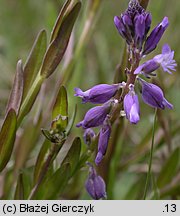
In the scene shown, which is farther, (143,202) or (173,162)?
A: (173,162)

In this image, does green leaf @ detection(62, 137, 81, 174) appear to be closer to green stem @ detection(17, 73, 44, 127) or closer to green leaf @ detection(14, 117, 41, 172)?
green stem @ detection(17, 73, 44, 127)

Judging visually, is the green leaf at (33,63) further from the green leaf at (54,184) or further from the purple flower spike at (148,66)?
the purple flower spike at (148,66)

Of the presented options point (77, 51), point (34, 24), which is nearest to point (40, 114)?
point (77, 51)

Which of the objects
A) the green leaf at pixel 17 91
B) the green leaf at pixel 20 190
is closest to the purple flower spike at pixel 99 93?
the green leaf at pixel 17 91

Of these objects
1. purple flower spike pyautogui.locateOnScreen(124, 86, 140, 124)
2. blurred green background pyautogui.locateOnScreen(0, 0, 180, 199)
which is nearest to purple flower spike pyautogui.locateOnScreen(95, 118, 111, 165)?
purple flower spike pyautogui.locateOnScreen(124, 86, 140, 124)

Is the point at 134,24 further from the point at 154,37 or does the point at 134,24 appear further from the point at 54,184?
the point at 54,184

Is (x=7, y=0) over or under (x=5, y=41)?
over

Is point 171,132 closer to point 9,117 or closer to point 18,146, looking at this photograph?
point 18,146
